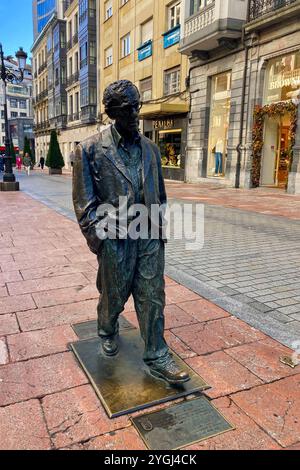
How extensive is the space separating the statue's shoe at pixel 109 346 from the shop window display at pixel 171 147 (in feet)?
62.0

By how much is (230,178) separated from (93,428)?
15.6m

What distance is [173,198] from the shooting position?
42.8 feet

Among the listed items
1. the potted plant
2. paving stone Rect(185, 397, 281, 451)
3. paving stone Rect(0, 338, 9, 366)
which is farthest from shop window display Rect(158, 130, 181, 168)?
paving stone Rect(185, 397, 281, 451)

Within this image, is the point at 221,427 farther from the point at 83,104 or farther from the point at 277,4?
the point at 83,104

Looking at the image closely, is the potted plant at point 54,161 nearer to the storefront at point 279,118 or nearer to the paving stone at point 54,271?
the storefront at point 279,118

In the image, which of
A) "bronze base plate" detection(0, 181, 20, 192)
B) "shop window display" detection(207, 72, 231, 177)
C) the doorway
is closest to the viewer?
the doorway

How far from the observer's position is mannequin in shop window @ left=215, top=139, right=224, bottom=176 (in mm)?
18141

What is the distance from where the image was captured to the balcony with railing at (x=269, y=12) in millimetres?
13019

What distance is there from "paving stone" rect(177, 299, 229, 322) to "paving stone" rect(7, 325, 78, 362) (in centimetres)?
114

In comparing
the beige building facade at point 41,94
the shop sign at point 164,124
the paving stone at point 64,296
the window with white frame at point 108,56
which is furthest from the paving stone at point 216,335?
the beige building facade at point 41,94

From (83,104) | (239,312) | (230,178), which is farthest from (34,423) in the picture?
(83,104)

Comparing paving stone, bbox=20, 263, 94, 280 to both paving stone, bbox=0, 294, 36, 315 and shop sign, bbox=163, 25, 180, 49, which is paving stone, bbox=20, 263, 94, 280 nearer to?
paving stone, bbox=0, 294, 36, 315
